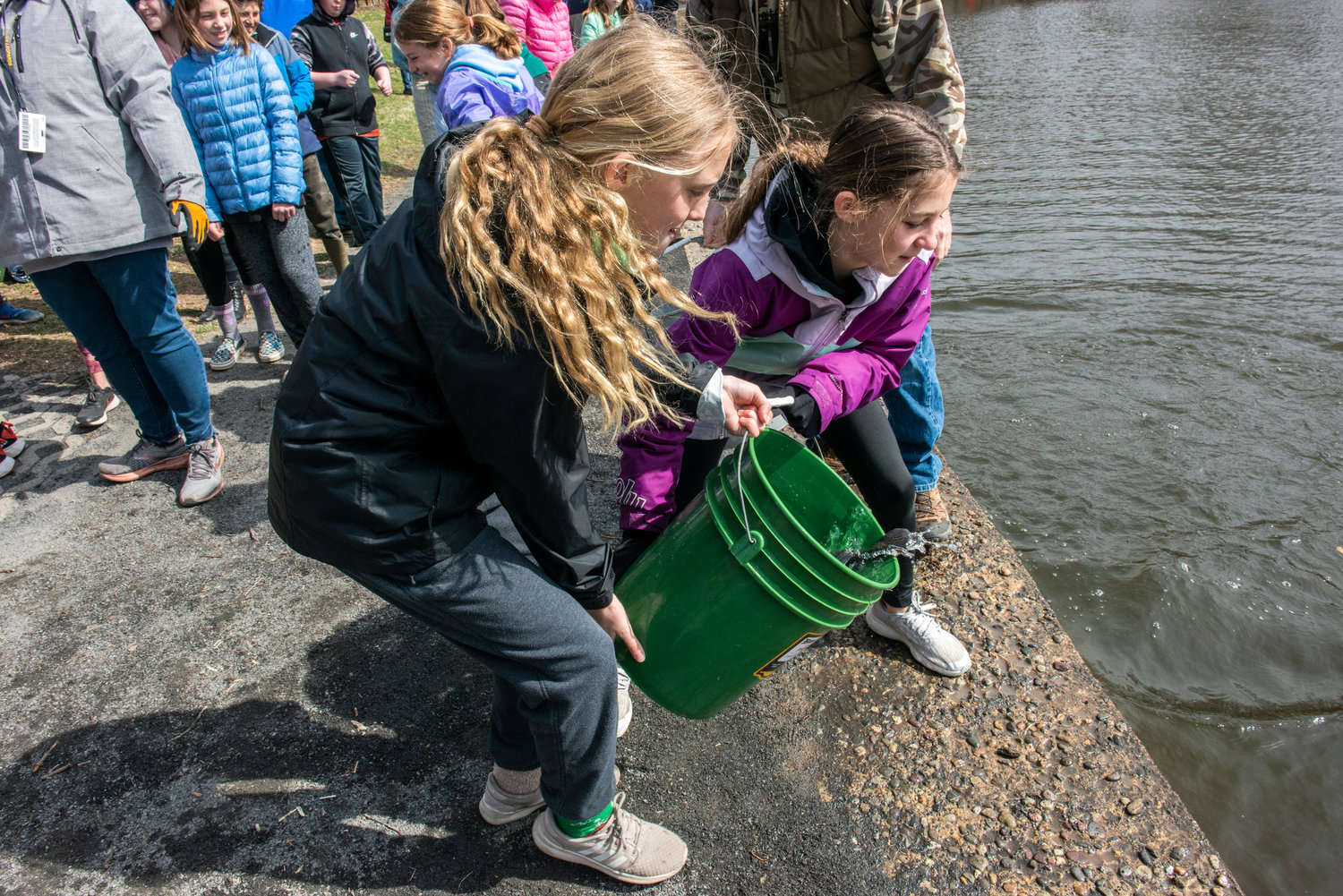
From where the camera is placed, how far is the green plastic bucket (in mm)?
1777

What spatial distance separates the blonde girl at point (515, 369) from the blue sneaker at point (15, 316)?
477 centimetres

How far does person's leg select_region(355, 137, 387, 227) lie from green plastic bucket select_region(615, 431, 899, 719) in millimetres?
4890

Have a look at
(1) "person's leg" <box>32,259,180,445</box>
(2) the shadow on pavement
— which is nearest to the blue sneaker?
(1) "person's leg" <box>32,259,180,445</box>

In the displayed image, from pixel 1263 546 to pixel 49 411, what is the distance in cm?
571

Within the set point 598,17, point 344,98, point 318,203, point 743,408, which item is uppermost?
point 598,17

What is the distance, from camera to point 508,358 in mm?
1322

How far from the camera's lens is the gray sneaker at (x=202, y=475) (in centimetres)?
328

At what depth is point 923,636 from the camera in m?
2.53

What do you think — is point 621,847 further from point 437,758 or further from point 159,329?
point 159,329

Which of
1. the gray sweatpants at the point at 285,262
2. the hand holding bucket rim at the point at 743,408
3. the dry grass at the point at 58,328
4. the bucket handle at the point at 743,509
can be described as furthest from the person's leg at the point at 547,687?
the dry grass at the point at 58,328

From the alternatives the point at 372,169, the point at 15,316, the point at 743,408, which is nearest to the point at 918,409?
the point at 743,408

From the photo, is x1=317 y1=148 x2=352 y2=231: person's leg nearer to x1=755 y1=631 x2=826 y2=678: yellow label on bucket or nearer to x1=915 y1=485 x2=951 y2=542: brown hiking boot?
x1=915 y1=485 x2=951 y2=542: brown hiking boot

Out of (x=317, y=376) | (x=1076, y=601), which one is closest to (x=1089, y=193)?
(x=1076, y=601)

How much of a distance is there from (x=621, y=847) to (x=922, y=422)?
177 cm
